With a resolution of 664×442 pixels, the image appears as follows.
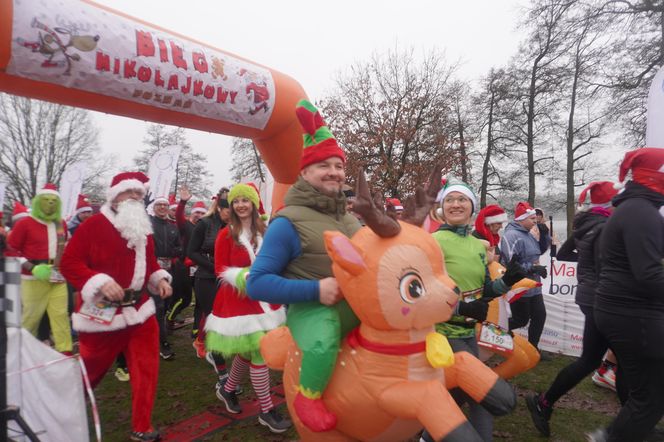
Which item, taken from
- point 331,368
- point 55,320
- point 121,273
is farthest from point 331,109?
point 331,368

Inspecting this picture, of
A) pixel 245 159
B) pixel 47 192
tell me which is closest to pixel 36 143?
pixel 245 159

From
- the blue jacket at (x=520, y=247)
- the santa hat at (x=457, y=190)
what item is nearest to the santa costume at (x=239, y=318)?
the santa hat at (x=457, y=190)

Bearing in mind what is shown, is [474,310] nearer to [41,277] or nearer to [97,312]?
[97,312]

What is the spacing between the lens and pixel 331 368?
6.14 ft

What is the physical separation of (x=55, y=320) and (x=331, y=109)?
17409 mm

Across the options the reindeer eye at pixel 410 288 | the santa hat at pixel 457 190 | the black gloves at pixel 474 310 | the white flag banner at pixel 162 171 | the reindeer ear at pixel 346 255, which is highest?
the white flag banner at pixel 162 171

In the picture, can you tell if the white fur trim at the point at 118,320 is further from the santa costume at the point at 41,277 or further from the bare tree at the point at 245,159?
the bare tree at the point at 245,159

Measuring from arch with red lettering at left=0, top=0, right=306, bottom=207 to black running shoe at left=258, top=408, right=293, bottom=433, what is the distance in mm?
3356

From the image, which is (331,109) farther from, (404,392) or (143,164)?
(404,392)

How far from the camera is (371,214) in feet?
5.73

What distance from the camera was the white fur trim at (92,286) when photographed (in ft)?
9.81

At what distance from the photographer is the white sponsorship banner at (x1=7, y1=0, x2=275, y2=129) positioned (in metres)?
3.66

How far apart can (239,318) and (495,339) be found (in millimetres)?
2071

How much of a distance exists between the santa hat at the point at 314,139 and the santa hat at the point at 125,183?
1827 mm
